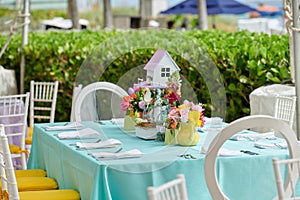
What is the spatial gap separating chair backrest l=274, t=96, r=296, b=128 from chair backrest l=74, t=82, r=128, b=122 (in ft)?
4.00

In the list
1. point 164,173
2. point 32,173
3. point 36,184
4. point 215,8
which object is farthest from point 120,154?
point 215,8

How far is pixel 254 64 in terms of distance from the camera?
636 cm

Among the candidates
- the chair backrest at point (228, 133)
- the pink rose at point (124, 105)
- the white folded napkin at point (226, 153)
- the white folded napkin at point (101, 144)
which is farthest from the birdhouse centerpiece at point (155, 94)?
the chair backrest at point (228, 133)

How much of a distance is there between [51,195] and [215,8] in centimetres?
1518

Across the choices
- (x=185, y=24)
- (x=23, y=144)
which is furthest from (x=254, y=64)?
(x=185, y=24)

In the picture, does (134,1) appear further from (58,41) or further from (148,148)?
(148,148)

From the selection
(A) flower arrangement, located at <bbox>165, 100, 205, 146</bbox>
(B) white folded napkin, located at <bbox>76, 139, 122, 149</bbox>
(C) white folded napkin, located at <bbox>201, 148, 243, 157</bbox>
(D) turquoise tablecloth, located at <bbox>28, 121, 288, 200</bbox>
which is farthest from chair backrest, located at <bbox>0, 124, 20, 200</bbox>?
(C) white folded napkin, located at <bbox>201, 148, 243, 157</bbox>

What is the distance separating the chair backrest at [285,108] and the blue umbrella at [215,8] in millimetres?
13670

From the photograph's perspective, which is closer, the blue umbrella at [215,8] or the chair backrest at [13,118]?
the chair backrest at [13,118]

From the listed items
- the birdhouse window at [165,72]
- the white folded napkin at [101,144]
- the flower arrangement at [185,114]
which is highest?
the birdhouse window at [165,72]

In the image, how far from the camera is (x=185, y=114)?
3971 millimetres

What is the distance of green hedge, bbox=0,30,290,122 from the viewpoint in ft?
18.5

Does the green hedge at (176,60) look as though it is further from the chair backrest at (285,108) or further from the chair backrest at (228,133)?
the chair backrest at (228,133)

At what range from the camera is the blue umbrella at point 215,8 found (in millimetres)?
18781
